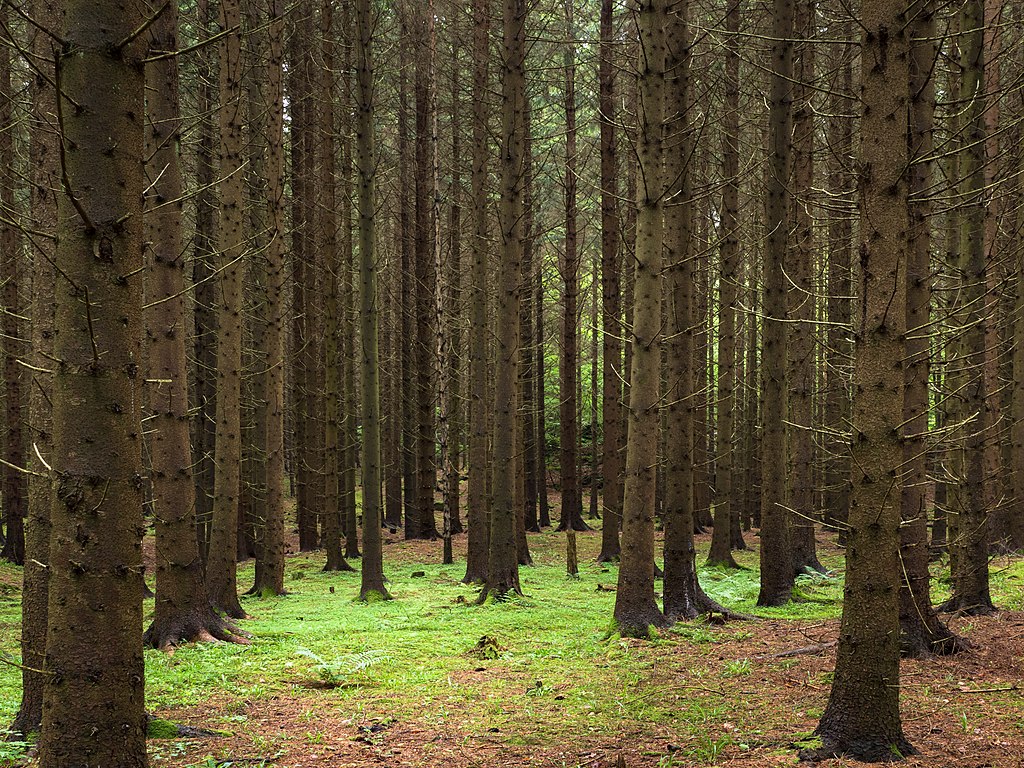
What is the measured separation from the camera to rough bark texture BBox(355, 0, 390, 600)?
39.3 ft

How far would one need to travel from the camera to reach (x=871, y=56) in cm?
462

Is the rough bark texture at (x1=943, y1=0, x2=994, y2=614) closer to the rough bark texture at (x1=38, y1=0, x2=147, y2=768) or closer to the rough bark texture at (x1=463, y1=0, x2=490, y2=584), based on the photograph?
the rough bark texture at (x1=463, y1=0, x2=490, y2=584)

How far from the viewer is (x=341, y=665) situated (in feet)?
25.8

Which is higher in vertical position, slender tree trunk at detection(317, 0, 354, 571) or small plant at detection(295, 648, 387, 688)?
slender tree trunk at detection(317, 0, 354, 571)

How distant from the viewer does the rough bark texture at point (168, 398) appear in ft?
27.4

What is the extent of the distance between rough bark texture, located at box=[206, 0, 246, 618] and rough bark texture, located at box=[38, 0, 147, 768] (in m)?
7.04

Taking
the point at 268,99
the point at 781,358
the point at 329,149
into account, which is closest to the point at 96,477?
the point at 781,358

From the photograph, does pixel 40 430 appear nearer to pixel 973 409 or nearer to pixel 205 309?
pixel 973 409

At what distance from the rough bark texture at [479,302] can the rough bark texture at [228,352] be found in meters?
4.04

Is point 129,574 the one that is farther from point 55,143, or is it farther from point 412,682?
point 412,682

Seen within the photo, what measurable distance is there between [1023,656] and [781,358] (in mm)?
4445

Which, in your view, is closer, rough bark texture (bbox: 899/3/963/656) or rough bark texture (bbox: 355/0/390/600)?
rough bark texture (bbox: 899/3/963/656)

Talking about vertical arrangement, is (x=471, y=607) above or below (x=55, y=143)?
below

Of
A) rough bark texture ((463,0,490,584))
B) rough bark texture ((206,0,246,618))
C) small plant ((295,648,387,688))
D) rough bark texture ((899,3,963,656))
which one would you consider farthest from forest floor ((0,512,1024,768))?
rough bark texture ((463,0,490,584))
